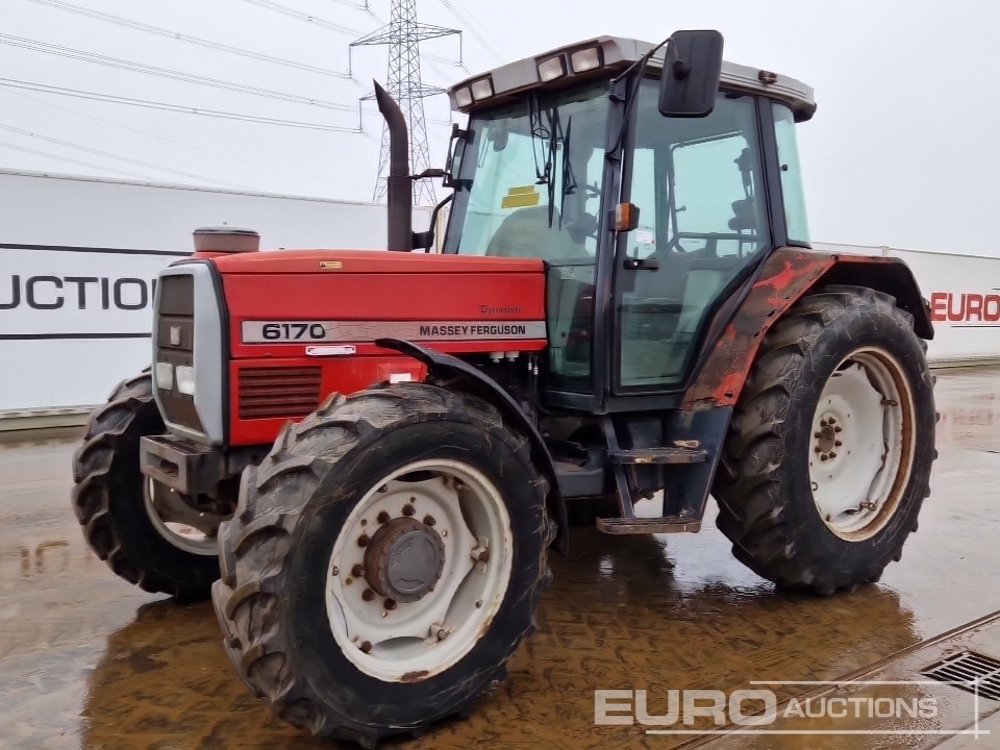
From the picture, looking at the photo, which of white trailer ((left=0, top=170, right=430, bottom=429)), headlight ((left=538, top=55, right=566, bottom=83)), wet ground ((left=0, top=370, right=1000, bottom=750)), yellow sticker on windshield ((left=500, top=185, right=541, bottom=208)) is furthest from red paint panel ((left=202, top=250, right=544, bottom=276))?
white trailer ((left=0, top=170, right=430, bottom=429))

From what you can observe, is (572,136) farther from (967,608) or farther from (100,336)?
(100,336)

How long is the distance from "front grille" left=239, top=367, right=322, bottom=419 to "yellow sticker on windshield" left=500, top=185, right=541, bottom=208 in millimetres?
1195

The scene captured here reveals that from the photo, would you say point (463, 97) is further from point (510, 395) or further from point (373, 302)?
point (510, 395)

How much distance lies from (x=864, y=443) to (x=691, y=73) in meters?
2.03

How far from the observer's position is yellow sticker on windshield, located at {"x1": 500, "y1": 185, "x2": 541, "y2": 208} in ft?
Answer: 12.0

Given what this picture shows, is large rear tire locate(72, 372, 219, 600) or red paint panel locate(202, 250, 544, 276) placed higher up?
red paint panel locate(202, 250, 544, 276)

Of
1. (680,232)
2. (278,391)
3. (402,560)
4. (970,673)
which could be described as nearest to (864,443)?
(970,673)

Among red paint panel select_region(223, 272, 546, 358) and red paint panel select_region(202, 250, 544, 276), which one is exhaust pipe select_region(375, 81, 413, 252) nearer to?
red paint panel select_region(202, 250, 544, 276)

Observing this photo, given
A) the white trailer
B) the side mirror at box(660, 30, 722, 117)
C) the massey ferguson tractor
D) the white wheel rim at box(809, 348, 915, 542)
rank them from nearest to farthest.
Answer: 1. the massey ferguson tractor
2. the side mirror at box(660, 30, 722, 117)
3. the white wheel rim at box(809, 348, 915, 542)
4. the white trailer

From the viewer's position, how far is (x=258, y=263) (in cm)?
299

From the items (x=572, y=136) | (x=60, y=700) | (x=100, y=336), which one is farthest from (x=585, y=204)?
(x=100, y=336)

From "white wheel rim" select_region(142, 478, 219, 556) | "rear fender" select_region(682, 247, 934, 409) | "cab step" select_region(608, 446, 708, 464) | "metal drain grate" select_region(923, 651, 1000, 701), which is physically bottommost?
"metal drain grate" select_region(923, 651, 1000, 701)

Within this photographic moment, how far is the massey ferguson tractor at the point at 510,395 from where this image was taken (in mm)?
2549

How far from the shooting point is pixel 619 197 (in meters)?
3.42
